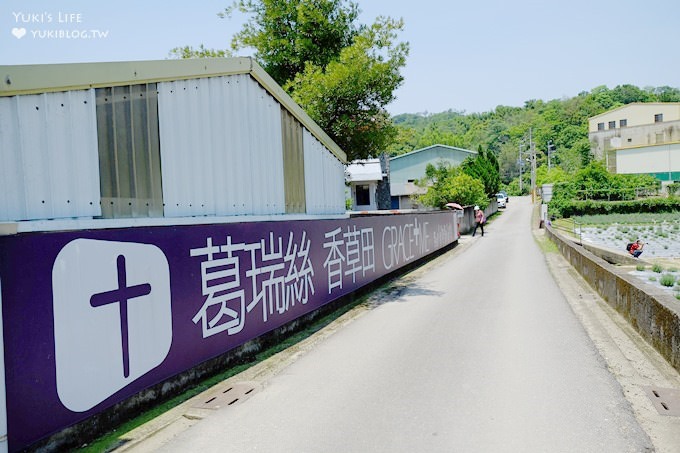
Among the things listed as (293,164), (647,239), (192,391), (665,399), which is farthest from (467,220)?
(192,391)

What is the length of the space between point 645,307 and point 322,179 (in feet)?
21.2

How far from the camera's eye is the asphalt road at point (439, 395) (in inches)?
183

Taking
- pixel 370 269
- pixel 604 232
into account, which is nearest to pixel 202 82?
pixel 370 269

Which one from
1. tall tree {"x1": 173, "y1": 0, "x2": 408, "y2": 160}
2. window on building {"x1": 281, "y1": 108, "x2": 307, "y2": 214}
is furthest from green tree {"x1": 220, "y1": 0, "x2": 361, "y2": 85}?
window on building {"x1": 281, "y1": 108, "x2": 307, "y2": 214}

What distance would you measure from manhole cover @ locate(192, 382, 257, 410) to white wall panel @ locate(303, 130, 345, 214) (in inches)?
190

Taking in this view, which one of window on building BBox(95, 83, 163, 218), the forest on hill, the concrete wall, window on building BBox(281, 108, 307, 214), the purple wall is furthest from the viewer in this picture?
the forest on hill

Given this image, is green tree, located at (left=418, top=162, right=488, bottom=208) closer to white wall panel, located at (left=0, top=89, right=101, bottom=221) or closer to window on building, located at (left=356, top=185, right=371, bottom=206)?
window on building, located at (left=356, top=185, right=371, bottom=206)

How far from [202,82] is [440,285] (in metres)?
9.53

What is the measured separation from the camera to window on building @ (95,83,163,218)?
18.2ft

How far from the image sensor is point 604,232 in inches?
1422

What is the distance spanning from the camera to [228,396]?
600cm

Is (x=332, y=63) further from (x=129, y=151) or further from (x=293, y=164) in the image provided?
(x=129, y=151)

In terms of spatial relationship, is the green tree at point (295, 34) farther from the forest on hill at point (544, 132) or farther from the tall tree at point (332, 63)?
the forest on hill at point (544, 132)

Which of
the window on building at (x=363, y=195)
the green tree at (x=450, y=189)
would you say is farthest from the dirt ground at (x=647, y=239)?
the window on building at (x=363, y=195)
